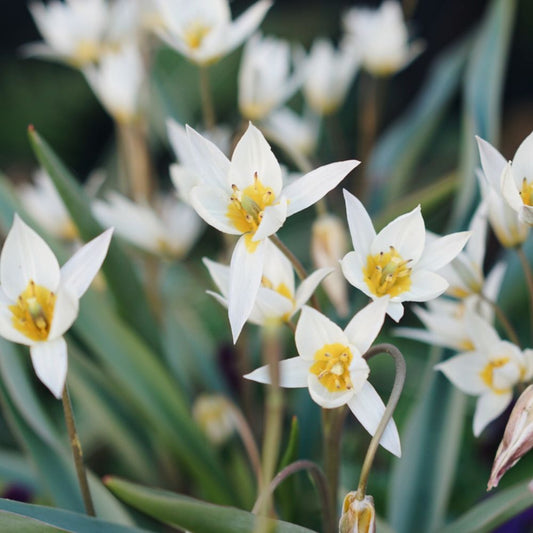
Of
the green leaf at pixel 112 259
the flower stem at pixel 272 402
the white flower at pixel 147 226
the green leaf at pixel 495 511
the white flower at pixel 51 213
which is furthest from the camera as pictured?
the white flower at pixel 51 213

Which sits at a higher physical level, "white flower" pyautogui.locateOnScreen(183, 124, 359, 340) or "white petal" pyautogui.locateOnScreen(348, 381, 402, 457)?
"white flower" pyautogui.locateOnScreen(183, 124, 359, 340)

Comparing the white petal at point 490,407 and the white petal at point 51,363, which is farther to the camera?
the white petal at point 490,407

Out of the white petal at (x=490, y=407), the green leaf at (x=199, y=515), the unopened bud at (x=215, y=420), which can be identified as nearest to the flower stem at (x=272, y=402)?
the green leaf at (x=199, y=515)

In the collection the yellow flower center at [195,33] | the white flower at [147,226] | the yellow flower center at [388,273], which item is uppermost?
the yellow flower center at [195,33]

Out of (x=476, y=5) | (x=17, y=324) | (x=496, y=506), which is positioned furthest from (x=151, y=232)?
(x=476, y=5)

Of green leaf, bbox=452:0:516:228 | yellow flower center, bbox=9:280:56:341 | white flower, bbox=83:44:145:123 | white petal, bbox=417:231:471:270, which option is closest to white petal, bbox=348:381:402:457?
white petal, bbox=417:231:471:270

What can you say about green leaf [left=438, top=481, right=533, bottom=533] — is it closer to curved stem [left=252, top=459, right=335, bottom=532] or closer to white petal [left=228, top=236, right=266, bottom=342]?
curved stem [left=252, top=459, right=335, bottom=532]

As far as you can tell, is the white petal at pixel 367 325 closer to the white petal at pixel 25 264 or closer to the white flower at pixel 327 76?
the white petal at pixel 25 264
